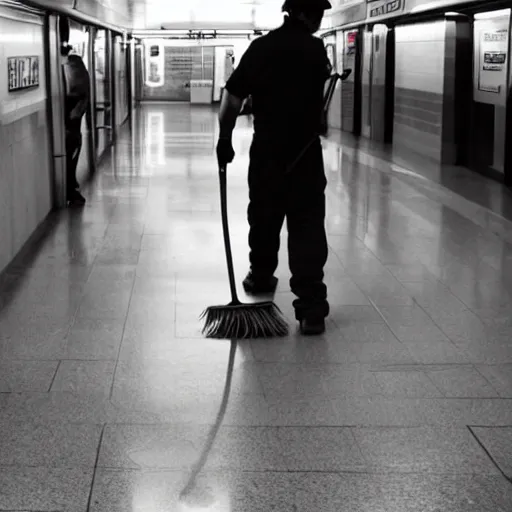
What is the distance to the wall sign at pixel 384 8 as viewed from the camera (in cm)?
1479

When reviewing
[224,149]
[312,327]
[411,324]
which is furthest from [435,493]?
[224,149]

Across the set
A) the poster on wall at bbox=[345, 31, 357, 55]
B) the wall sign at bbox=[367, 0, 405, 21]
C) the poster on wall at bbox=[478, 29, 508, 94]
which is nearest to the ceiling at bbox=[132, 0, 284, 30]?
the poster on wall at bbox=[345, 31, 357, 55]

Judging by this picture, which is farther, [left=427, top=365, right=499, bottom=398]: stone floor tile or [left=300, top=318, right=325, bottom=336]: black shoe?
[left=300, top=318, right=325, bottom=336]: black shoe

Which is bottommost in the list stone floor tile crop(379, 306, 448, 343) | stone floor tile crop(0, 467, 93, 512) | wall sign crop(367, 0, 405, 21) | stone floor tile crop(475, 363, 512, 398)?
stone floor tile crop(379, 306, 448, 343)

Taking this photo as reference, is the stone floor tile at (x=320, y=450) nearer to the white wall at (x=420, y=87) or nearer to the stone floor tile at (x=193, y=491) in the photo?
the stone floor tile at (x=193, y=491)

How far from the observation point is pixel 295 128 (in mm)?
5352

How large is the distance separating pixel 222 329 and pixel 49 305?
1.18 meters

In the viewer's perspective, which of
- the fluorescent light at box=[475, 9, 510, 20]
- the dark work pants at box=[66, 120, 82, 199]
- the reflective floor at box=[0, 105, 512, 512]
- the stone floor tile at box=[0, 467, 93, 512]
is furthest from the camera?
the fluorescent light at box=[475, 9, 510, 20]

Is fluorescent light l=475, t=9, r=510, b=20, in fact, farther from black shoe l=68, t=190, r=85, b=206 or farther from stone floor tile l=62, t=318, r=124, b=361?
stone floor tile l=62, t=318, r=124, b=361

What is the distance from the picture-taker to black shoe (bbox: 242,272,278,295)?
6117mm

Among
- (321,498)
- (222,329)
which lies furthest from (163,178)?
(321,498)

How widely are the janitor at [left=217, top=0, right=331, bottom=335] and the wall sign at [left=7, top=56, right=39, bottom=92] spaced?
2369mm

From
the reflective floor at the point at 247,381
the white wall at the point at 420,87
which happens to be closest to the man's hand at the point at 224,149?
the reflective floor at the point at 247,381

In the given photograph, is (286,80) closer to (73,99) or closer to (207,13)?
(73,99)
